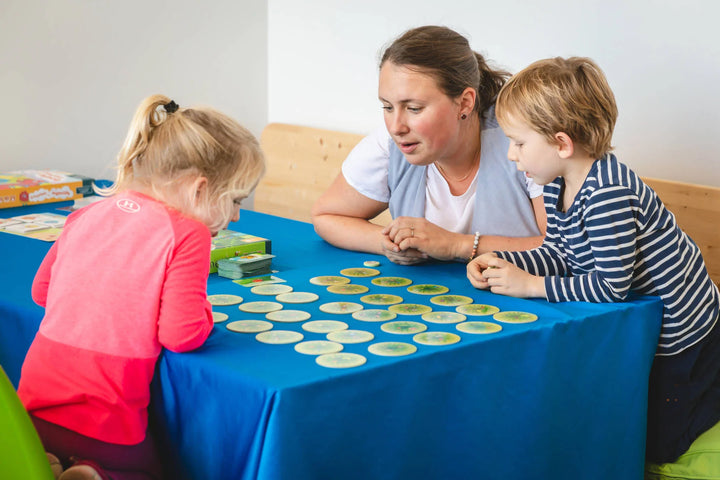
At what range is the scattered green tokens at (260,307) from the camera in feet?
4.83

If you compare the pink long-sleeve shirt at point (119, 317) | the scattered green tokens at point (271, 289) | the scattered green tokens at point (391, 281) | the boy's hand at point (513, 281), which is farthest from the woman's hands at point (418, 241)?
the pink long-sleeve shirt at point (119, 317)

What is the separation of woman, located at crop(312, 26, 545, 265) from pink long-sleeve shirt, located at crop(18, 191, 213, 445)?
27.4 inches

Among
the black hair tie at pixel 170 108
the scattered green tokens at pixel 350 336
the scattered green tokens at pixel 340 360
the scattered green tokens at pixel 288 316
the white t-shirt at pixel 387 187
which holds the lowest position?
the scattered green tokens at pixel 288 316

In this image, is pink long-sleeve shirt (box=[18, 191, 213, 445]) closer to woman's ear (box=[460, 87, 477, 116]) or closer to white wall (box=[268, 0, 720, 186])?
woman's ear (box=[460, 87, 477, 116])

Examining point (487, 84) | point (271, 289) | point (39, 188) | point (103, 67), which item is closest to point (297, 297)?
point (271, 289)

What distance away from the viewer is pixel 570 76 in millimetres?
1560

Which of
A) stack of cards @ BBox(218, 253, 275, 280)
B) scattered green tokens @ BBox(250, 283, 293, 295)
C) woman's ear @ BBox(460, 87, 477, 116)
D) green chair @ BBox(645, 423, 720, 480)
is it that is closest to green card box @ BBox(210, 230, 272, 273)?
stack of cards @ BBox(218, 253, 275, 280)

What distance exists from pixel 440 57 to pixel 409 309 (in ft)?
2.27

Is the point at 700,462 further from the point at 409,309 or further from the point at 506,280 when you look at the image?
the point at 409,309

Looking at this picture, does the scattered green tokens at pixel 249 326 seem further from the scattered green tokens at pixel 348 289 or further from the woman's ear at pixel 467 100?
the woman's ear at pixel 467 100

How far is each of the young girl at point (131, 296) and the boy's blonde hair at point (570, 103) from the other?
0.61 metres

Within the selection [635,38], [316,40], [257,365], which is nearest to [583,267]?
[257,365]

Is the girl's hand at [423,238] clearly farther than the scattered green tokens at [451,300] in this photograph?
Yes

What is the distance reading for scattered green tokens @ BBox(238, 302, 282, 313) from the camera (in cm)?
147
